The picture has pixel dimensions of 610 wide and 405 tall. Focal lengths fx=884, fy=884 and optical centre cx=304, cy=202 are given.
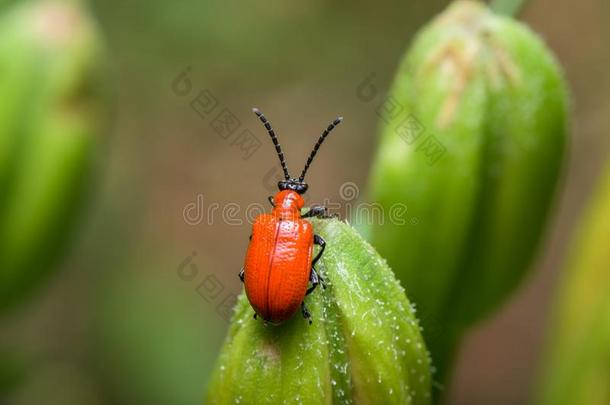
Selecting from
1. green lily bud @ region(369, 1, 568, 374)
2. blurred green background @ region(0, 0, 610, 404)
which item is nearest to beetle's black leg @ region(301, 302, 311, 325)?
green lily bud @ region(369, 1, 568, 374)

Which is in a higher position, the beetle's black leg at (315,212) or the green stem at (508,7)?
the green stem at (508,7)

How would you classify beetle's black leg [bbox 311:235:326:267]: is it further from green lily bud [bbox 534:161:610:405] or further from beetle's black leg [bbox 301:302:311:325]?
green lily bud [bbox 534:161:610:405]

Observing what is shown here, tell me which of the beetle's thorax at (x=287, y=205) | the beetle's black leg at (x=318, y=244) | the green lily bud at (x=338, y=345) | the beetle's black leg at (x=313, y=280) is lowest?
the green lily bud at (x=338, y=345)

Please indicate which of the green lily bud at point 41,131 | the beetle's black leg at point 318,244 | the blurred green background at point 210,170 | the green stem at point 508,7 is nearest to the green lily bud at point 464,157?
the green stem at point 508,7

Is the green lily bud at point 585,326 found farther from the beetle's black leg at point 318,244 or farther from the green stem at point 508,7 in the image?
the beetle's black leg at point 318,244

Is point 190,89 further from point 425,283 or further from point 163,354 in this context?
point 425,283

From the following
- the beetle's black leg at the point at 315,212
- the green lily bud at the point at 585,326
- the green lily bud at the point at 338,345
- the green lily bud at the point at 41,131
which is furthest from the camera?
the green lily bud at the point at 41,131

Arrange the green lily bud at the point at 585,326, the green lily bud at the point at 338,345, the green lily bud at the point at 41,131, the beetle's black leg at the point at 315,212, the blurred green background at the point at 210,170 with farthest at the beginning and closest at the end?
the blurred green background at the point at 210,170 → the green lily bud at the point at 41,131 → the green lily bud at the point at 585,326 → the beetle's black leg at the point at 315,212 → the green lily bud at the point at 338,345

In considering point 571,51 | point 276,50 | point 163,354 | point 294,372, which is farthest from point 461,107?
point 571,51
